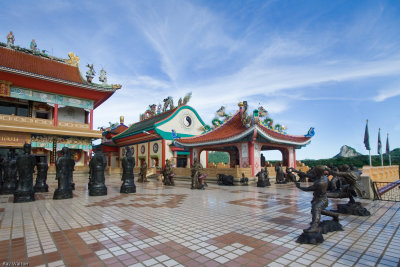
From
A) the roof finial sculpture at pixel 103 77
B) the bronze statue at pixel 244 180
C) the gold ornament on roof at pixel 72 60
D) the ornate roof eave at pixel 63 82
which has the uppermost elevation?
the gold ornament on roof at pixel 72 60

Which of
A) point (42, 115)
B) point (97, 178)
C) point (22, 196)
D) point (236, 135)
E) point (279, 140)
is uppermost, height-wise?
point (42, 115)

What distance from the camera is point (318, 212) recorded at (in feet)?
13.9

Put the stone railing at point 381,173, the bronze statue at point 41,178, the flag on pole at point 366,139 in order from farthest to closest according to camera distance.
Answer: the flag on pole at point 366,139, the stone railing at point 381,173, the bronze statue at point 41,178

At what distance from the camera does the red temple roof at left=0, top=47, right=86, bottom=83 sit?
20.0 meters

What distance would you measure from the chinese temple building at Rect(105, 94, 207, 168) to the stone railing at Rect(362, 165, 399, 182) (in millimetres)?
14470

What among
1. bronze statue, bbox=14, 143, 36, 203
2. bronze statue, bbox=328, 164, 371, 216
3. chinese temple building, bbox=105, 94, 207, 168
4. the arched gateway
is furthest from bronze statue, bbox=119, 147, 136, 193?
chinese temple building, bbox=105, 94, 207, 168

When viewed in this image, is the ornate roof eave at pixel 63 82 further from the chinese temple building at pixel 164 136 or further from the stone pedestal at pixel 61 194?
the stone pedestal at pixel 61 194

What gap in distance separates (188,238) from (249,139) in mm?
12214

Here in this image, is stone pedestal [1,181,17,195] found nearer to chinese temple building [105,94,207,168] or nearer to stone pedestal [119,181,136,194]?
stone pedestal [119,181,136,194]

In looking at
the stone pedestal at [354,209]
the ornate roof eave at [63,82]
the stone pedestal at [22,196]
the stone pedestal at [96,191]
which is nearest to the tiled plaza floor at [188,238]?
the stone pedestal at [354,209]

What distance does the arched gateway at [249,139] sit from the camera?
615 inches

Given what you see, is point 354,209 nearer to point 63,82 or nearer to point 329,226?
point 329,226

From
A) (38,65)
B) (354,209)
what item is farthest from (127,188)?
(38,65)

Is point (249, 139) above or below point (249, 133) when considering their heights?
below
